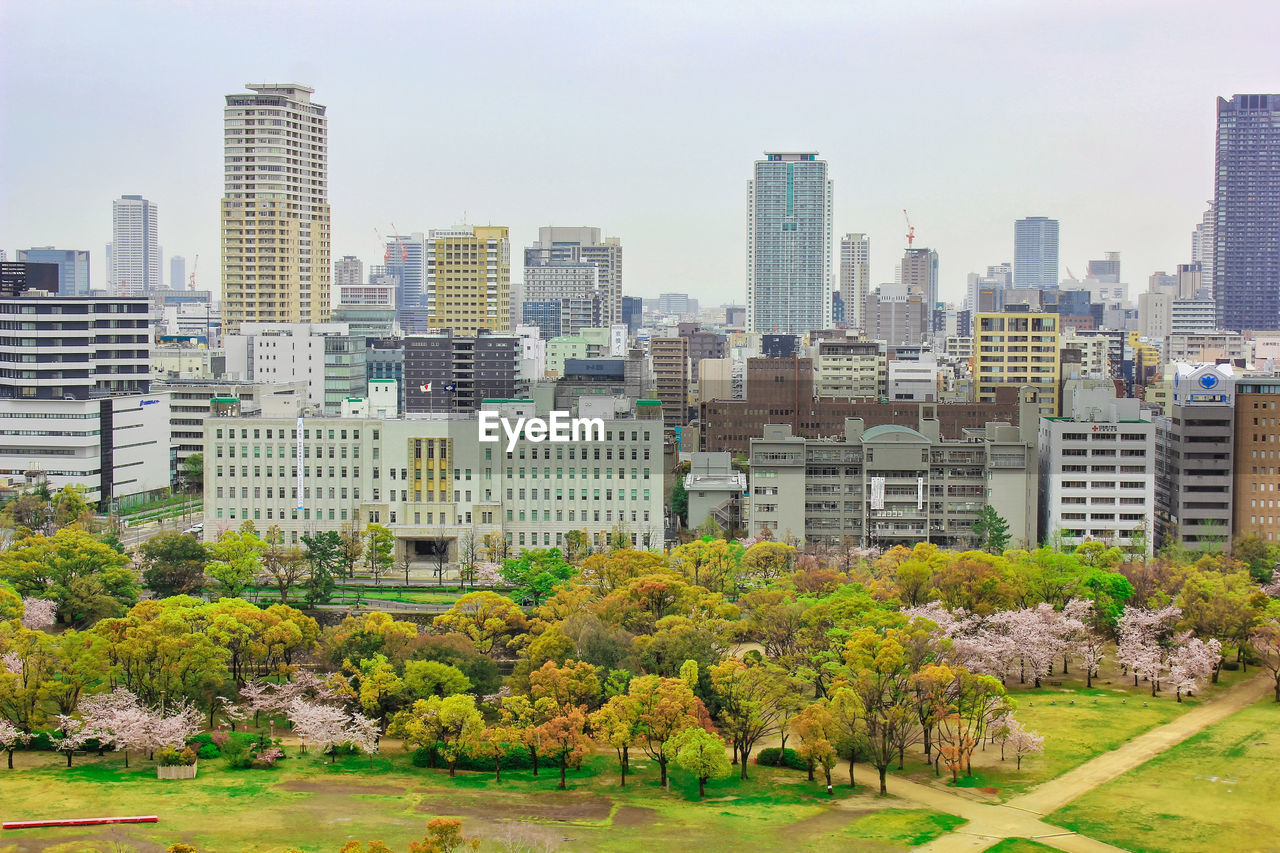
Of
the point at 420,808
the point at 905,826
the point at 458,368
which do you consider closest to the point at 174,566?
the point at 420,808

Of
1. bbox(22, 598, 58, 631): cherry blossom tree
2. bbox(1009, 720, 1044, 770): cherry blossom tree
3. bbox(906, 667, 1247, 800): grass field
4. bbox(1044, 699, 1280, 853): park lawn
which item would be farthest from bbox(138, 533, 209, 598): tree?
bbox(1044, 699, 1280, 853): park lawn

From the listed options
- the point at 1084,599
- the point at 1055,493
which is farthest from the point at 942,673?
the point at 1055,493

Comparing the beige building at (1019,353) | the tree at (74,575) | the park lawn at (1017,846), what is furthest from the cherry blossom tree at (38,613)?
the beige building at (1019,353)

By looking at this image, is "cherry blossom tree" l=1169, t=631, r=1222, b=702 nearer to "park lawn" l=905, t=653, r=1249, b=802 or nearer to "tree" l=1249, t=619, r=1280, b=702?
"park lawn" l=905, t=653, r=1249, b=802

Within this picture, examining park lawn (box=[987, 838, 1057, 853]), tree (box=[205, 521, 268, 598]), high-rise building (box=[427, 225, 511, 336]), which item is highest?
high-rise building (box=[427, 225, 511, 336])

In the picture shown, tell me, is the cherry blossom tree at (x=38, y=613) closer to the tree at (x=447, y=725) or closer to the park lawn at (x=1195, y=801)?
the tree at (x=447, y=725)

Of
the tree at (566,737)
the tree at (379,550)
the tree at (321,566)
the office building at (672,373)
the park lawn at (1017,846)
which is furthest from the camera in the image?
the office building at (672,373)

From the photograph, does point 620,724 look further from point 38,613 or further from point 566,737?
point 38,613
